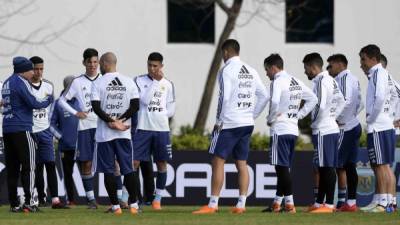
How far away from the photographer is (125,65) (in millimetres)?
31469

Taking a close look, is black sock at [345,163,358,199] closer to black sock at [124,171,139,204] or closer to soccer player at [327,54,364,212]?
soccer player at [327,54,364,212]

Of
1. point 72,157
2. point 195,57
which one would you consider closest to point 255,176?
point 72,157

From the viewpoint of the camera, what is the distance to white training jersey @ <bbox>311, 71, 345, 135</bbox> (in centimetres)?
1894

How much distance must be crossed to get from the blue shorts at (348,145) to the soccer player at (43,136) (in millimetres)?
4327

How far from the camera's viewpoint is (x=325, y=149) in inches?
743

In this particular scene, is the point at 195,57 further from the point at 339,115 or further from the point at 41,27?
the point at 339,115

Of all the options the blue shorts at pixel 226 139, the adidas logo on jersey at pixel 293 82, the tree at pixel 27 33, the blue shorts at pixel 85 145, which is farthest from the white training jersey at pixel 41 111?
the tree at pixel 27 33

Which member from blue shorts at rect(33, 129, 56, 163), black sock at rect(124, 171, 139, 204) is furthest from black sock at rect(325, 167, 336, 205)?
blue shorts at rect(33, 129, 56, 163)

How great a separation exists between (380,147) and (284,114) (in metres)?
1.43

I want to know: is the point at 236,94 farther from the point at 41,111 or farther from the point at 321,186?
the point at 41,111

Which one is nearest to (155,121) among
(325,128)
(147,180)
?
(147,180)

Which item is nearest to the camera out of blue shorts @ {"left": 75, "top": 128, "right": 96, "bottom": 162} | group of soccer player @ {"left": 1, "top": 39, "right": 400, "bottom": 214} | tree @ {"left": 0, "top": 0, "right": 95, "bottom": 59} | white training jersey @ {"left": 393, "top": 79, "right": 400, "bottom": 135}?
group of soccer player @ {"left": 1, "top": 39, "right": 400, "bottom": 214}

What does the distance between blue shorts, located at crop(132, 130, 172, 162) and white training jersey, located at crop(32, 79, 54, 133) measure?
144cm

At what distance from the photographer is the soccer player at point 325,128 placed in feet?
61.9
